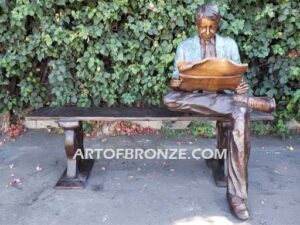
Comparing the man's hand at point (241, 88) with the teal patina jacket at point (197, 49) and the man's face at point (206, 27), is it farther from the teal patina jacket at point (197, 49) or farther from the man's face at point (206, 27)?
the man's face at point (206, 27)

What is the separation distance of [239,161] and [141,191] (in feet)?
3.01

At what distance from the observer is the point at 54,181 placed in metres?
3.57

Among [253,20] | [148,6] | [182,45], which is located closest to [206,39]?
[182,45]

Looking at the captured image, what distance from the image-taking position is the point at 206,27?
3299 millimetres

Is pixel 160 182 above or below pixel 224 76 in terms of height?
below

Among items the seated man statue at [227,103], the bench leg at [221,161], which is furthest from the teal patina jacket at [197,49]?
the bench leg at [221,161]

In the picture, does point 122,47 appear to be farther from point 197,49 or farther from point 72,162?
point 72,162

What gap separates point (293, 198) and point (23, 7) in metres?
3.25

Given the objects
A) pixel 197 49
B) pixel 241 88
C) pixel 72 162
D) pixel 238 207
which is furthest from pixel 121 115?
pixel 238 207

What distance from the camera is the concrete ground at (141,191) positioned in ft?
9.61

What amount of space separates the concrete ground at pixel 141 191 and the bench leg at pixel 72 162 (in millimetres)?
79

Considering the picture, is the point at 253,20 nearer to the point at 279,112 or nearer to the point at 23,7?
the point at 279,112

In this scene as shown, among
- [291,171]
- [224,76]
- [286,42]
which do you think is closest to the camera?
[224,76]

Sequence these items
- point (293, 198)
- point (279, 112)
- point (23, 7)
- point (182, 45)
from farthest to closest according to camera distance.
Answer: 1. point (279, 112)
2. point (23, 7)
3. point (182, 45)
4. point (293, 198)
